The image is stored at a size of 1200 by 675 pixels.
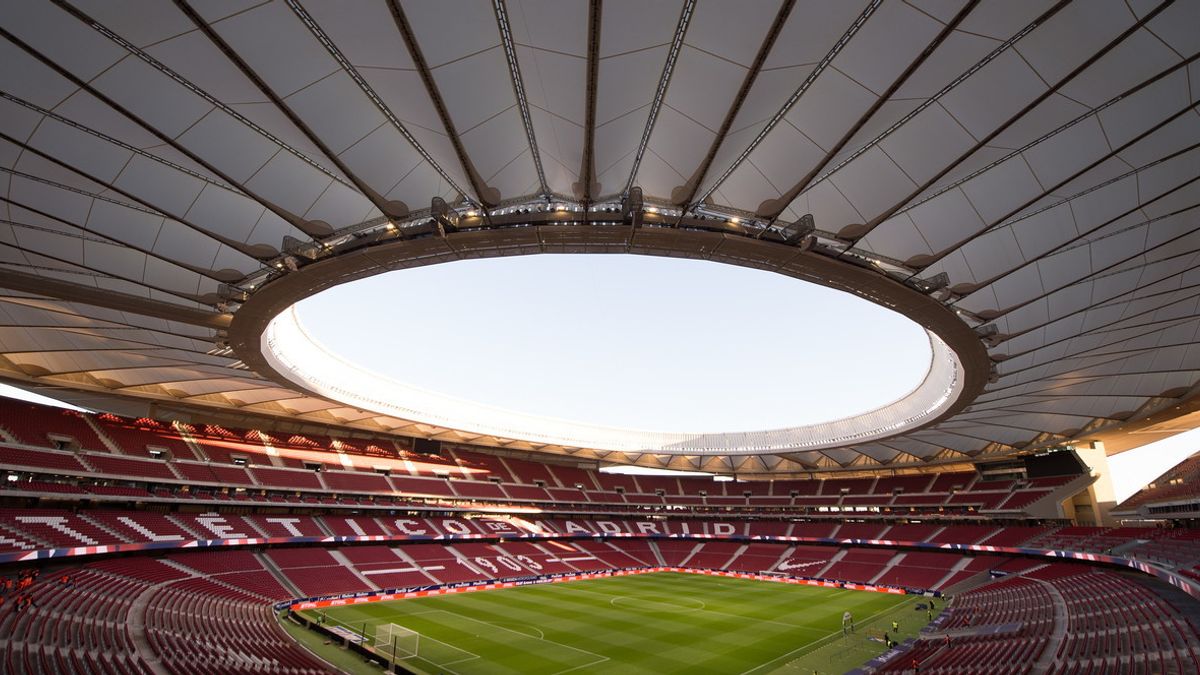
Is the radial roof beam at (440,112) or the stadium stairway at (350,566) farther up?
the radial roof beam at (440,112)

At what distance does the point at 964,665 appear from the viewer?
880 inches

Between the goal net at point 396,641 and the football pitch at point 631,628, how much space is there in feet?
0.48

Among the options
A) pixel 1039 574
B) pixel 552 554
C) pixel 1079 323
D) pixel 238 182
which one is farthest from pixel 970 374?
pixel 552 554

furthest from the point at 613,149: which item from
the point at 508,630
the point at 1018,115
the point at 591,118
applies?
the point at 508,630

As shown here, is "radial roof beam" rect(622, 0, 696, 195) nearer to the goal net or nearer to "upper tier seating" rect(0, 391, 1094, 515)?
the goal net

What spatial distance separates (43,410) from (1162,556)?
67.2m

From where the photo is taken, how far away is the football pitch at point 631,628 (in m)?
28.4

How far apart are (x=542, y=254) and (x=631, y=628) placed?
2676 cm

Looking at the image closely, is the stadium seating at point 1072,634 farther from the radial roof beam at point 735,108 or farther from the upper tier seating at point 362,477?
the upper tier seating at point 362,477

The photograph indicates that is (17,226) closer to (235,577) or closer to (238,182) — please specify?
(238,182)

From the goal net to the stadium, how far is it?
1.75ft

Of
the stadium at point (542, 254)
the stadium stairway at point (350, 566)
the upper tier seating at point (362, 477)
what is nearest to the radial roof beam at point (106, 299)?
the stadium at point (542, 254)

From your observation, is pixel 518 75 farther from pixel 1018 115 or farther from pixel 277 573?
pixel 277 573

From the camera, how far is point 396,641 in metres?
29.1
